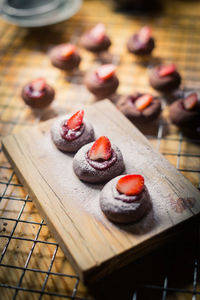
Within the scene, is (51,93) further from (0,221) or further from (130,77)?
(0,221)

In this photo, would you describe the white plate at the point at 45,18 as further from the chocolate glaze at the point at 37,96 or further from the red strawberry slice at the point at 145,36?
the chocolate glaze at the point at 37,96

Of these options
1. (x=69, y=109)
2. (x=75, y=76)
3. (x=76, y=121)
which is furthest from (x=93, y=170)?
(x=75, y=76)

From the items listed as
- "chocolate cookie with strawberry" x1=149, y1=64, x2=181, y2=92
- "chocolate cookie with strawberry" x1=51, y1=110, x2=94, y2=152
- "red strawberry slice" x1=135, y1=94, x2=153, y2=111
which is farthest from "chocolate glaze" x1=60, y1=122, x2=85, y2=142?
"chocolate cookie with strawberry" x1=149, y1=64, x2=181, y2=92

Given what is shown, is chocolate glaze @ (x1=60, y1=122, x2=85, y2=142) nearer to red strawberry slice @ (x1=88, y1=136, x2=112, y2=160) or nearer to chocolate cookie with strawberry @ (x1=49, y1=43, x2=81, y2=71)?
red strawberry slice @ (x1=88, y1=136, x2=112, y2=160)

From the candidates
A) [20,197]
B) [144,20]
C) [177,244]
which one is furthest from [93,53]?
[177,244]

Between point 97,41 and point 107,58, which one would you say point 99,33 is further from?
point 107,58

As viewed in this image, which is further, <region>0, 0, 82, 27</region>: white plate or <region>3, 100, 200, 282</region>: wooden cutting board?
<region>0, 0, 82, 27</region>: white plate
